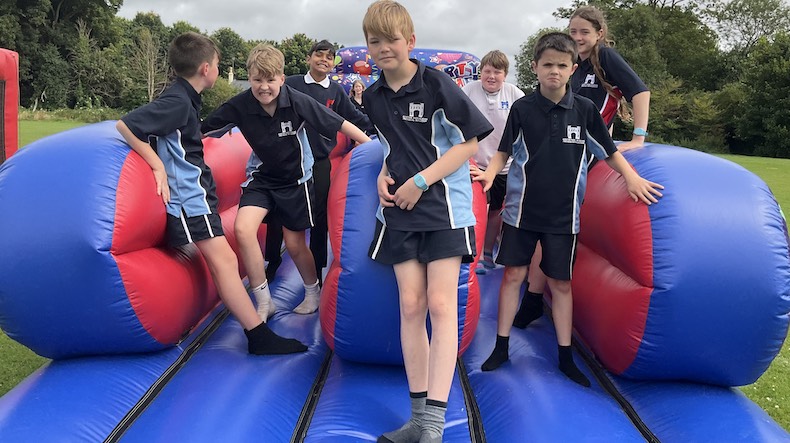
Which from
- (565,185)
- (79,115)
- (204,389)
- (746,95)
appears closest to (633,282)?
(565,185)

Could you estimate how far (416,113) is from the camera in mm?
1900

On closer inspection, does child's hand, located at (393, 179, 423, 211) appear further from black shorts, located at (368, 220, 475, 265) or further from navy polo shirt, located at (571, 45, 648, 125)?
navy polo shirt, located at (571, 45, 648, 125)

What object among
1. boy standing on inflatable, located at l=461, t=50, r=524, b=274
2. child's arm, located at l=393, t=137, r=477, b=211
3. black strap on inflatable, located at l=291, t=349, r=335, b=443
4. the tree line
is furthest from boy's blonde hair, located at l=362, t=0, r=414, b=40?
the tree line

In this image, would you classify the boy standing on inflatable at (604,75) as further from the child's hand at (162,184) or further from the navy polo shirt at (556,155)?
the child's hand at (162,184)

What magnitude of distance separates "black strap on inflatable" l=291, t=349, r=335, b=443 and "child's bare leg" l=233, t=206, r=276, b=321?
0.43 metres

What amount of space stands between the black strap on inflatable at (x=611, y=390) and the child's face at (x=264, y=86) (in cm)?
179

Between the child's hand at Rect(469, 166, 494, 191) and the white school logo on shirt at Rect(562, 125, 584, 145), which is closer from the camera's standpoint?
the white school logo on shirt at Rect(562, 125, 584, 145)

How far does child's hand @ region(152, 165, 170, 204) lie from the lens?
2.24 meters

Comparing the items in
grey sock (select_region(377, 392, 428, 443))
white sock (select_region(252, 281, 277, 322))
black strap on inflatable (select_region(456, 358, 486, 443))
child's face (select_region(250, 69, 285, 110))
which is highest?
child's face (select_region(250, 69, 285, 110))

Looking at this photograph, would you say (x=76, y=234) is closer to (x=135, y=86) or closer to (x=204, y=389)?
(x=204, y=389)

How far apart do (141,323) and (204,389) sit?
36 centimetres

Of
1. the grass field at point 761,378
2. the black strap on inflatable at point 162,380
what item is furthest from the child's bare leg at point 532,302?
the black strap on inflatable at point 162,380

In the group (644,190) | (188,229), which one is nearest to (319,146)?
(188,229)

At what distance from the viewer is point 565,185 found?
2.23 meters
